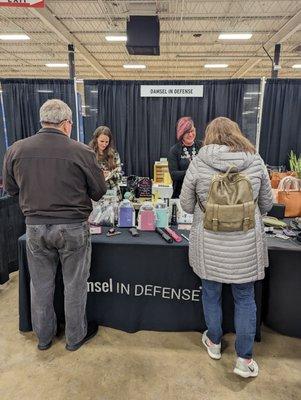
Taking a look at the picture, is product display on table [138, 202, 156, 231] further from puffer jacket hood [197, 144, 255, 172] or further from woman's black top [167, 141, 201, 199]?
woman's black top [167, 141, 201, 199]

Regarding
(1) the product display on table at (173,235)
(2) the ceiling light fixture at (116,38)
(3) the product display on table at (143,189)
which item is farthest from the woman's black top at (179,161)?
(2) the ceiling light fixture at (116,38)

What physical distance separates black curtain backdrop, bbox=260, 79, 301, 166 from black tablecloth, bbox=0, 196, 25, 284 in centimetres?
317

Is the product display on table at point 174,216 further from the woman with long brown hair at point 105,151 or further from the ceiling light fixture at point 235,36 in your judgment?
the ceiling light fixture at point 235,36

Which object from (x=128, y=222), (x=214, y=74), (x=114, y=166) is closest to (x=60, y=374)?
(x=128, y=222)

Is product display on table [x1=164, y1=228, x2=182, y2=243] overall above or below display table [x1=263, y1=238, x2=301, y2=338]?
above

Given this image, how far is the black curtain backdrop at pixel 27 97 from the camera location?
13.3 ft

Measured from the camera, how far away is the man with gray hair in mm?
1646

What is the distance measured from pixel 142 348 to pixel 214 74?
9.79 metres

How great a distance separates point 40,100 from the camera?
13.5 feet

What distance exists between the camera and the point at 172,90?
3.95m

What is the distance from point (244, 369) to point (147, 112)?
10.5ft

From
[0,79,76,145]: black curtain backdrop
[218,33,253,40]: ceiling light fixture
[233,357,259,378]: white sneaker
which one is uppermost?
[218,33,253,40]: ceiling light fixture

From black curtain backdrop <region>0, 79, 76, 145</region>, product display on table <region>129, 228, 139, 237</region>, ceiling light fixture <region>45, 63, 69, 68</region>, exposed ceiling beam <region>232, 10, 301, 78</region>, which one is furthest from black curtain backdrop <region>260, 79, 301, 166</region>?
ceiling light fixture <region>45, 63, 69, 68</region>

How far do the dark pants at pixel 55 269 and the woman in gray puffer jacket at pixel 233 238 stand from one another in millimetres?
643
